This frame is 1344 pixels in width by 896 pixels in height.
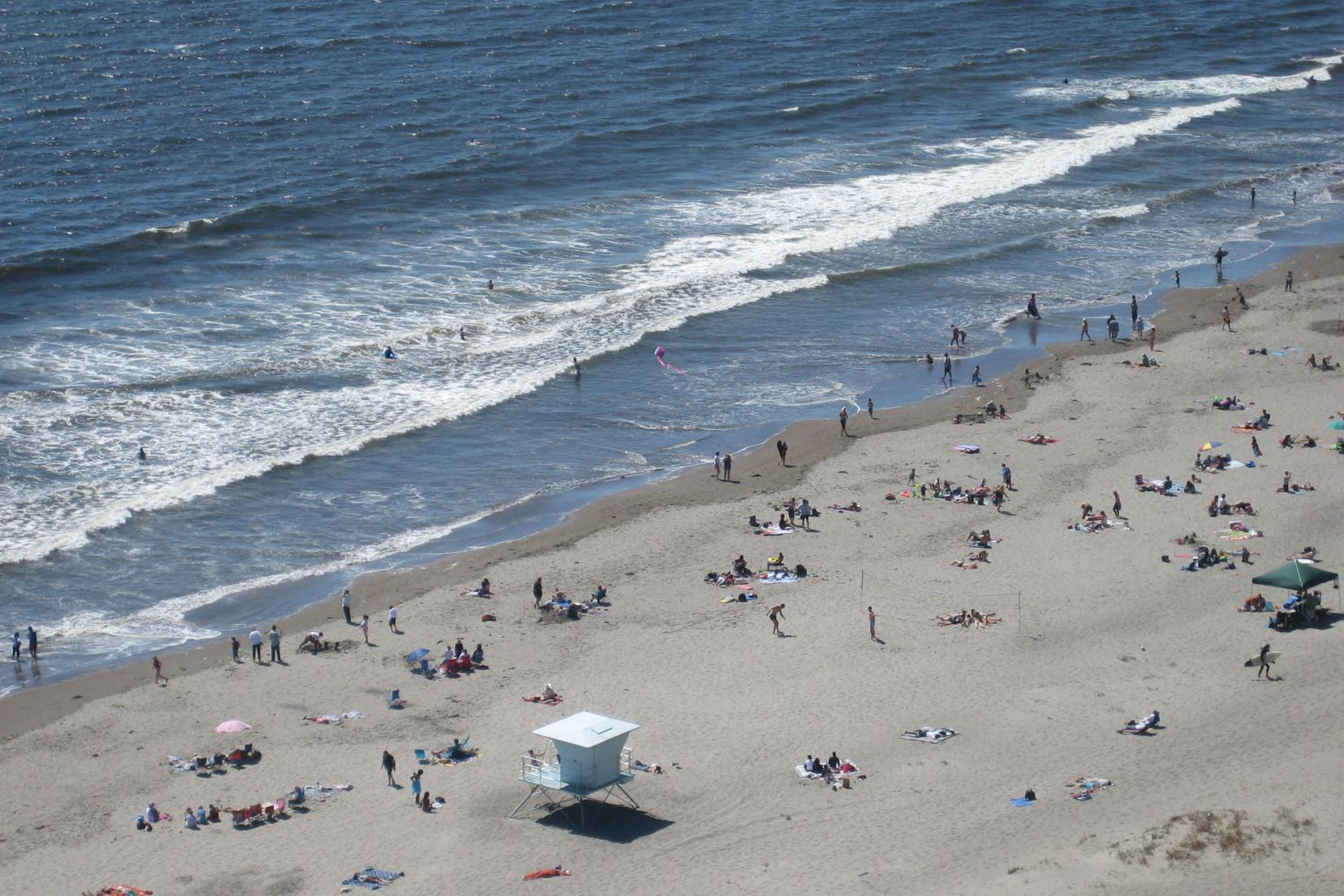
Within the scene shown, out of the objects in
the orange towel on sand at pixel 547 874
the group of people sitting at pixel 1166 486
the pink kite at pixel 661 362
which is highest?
the pink kite at pixel 661 362

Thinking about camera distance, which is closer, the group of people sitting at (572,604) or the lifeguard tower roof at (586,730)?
the lifeguard tower roof at (586,730)

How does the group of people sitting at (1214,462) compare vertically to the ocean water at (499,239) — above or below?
below

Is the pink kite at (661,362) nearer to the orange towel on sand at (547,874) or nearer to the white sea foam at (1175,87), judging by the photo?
the orange towel on sand at (547,874)

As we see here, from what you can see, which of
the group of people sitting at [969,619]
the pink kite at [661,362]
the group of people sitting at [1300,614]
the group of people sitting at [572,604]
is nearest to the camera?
the group of people sitting at [1300,614]

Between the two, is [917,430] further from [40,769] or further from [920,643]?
[40,769]

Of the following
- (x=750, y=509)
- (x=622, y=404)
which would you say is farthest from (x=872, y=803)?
(x=622, y=404)

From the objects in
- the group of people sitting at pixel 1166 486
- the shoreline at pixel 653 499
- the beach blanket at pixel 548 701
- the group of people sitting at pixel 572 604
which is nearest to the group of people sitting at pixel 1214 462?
the group of people sitting at pixel 1166 486

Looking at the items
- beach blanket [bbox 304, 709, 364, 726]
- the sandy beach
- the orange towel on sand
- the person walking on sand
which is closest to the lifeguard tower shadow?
the sandy beach

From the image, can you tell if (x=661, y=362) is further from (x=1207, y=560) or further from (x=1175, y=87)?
(x=1175, y=87)
